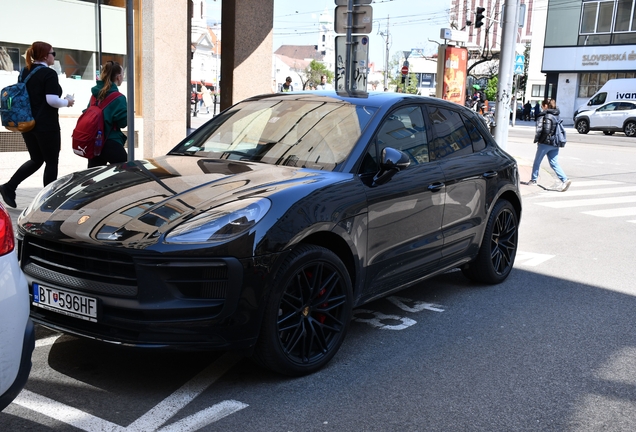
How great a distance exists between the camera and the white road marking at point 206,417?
342 centimetres

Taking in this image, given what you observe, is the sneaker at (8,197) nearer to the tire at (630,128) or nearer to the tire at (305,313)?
the tire at (305,313)

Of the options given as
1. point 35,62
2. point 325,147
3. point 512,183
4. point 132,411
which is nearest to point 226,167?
point 325,147

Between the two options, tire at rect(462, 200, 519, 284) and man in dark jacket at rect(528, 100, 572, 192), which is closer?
tire at rect(462, 200, 519, 284)

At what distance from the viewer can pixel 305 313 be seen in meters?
4.09

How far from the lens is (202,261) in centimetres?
358

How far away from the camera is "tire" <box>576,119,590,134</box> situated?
1387 inches

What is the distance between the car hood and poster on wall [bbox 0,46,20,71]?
758 centimetres

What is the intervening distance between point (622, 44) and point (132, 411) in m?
49.1

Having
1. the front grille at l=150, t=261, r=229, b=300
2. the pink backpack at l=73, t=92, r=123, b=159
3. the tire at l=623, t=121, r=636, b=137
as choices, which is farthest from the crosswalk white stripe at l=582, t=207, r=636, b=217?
the tire at l=623, t=121, r=636, b=137

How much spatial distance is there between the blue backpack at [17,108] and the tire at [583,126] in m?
32.2

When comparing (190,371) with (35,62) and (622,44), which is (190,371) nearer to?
(35,62)

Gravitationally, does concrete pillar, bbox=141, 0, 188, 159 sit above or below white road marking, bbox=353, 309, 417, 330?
above

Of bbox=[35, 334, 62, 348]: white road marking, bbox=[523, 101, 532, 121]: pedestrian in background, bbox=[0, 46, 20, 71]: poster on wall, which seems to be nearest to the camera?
bbox=[35, 334, 62, 348]: white road marking

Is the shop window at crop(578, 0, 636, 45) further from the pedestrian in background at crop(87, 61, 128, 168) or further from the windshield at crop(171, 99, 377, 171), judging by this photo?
the windshield at crop(171, 99, 377, 171)
